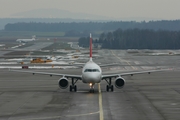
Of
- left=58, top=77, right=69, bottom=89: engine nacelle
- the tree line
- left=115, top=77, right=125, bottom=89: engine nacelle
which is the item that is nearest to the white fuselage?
left=58, top=77, right=69, bottom=89: engine nacelle

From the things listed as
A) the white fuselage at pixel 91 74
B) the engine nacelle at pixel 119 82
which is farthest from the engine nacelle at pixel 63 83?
the engine nacelle at pixel 119 82

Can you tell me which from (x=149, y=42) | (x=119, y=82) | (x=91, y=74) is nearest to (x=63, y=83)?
(x=91, y=74)

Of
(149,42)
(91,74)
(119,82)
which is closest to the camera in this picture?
(91,74)

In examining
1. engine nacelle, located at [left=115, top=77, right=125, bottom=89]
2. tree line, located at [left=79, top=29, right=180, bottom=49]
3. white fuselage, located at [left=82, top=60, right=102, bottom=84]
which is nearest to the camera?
white fuselage, located at [left=82, top=60, right=102, bottom=84]

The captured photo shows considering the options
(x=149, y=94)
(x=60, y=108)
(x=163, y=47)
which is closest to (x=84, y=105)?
(x=60, y=108)

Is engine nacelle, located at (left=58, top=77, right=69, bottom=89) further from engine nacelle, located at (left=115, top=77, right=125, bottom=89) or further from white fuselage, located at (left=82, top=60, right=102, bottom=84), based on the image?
engine nacelle, located at (left=115, top=77, right=125, bottom=89)

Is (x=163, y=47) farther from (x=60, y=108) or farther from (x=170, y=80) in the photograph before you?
(x=60, y=108)

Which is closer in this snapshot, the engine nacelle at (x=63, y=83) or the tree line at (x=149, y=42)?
the engine nacelle at (x=63, y=83)

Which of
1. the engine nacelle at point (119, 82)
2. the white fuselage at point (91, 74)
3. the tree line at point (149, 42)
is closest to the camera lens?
the white fuselage at point (91, 74)

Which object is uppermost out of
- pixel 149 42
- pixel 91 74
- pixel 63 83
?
pixel 91 74

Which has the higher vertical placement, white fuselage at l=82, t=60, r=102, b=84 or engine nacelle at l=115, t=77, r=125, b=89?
white fuselage at l=82, t=60, r=102, b=84

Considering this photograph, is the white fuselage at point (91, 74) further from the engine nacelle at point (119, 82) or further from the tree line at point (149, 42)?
the tree line at point (149, 42)

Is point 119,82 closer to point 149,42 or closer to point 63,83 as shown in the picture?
point 63,83

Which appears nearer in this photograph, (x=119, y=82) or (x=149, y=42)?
(x=119, y=82)
